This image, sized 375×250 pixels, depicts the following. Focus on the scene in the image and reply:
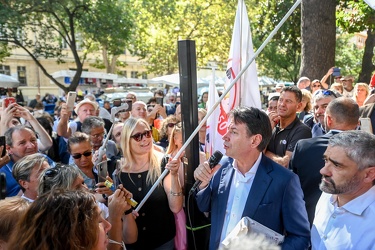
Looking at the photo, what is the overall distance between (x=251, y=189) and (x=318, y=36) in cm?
717

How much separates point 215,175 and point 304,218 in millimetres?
708

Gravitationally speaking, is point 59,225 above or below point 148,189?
above

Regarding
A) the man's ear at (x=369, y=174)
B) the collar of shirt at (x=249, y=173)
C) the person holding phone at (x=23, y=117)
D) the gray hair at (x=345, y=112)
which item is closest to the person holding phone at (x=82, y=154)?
the person holding phone at (x=23, y=117)

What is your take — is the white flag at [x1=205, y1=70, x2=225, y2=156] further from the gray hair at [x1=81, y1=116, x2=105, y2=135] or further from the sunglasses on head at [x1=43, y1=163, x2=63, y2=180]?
the sunglasses on head at [x1=43, y1=163, x2=63, y2=180]

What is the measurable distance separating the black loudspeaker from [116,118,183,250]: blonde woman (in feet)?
0.46

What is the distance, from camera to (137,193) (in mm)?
3139

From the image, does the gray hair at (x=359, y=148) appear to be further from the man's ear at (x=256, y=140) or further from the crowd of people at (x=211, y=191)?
the man's ear at (x=256, y=140)

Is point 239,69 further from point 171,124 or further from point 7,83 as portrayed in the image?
point 7,83

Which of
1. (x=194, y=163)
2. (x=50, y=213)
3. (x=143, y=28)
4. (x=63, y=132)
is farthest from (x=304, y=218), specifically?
(x=143, y=28)

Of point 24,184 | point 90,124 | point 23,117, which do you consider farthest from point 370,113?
point 23,117

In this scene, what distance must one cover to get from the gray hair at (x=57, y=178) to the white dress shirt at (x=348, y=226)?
62.8 inches

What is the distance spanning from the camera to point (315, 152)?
3.09 metres

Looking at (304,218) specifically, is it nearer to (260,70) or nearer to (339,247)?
(339,247)

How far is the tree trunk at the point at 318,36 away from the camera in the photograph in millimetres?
8555
